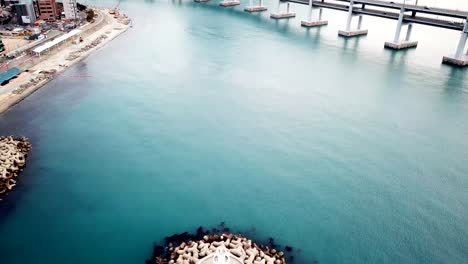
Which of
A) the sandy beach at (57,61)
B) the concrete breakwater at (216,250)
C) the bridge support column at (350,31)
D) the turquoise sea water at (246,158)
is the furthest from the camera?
the bridge support column at (350,31)

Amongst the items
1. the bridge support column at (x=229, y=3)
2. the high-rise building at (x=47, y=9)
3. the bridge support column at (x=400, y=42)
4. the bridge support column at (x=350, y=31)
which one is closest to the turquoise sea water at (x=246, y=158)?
the bridge support column at (x=400, y=42)

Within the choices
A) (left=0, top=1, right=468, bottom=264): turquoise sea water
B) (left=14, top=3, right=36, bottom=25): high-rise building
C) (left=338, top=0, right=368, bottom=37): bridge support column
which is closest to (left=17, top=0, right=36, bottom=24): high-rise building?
(left=14, top=3, right=36, bottom=25): high-rise building

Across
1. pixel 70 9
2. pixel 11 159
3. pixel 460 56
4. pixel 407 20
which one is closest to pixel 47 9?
pixel 70 9

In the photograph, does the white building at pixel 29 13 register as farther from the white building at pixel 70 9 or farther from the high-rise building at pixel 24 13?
the white building at pixel 70 9

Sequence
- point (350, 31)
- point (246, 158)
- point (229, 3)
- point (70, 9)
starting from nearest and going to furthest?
point (246, 158) < point (350, 31) < point (70, 9) < point (229, 3)

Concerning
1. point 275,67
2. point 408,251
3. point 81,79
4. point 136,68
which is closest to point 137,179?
point 408,251

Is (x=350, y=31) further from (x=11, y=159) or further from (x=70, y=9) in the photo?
(x=11, y=159)
